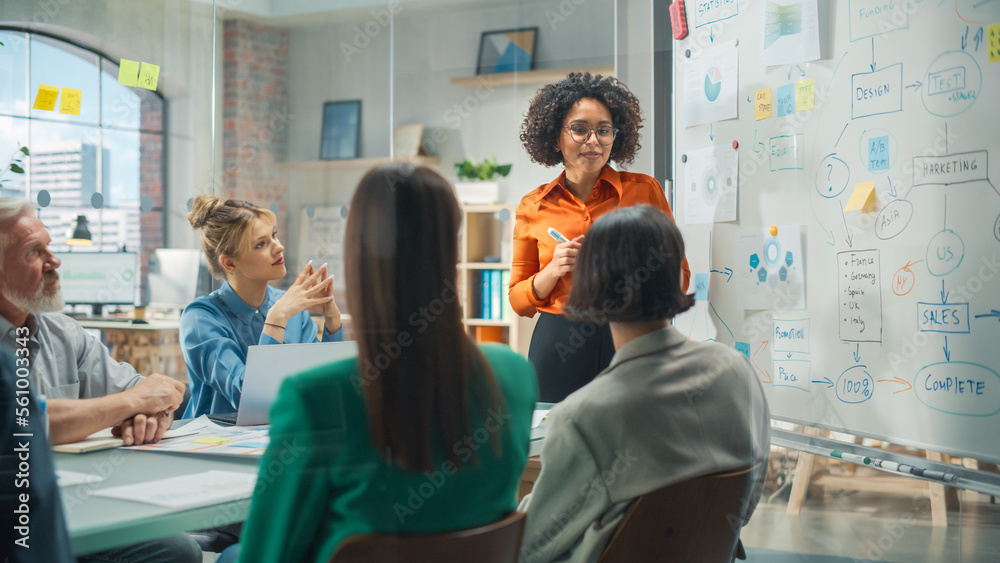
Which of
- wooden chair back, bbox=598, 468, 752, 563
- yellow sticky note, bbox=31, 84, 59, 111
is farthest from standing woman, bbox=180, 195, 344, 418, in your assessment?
yellow sticky note, bbox=31, 84, 59, 111

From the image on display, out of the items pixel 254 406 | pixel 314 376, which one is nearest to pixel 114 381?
pixel 254 406

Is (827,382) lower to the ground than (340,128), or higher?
lower

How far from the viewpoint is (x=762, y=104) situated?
2047 millimetres

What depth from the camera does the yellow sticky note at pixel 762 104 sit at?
2.03m

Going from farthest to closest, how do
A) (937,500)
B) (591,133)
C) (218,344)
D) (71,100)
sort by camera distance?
(71,100) → (591,133) → (218,344) → (937,500)

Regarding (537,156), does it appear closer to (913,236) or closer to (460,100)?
(913,236)

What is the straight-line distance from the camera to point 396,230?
89 centimetres

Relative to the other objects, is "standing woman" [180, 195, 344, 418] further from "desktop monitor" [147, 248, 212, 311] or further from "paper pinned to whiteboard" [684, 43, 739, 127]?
"desktop monitor" [147, 248, 212, 311]

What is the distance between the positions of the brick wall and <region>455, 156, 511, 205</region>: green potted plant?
1148 millimetres

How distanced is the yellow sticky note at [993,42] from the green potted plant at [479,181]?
3.58 meters

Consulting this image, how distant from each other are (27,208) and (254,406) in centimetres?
53

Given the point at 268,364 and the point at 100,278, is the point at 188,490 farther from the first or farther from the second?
the point at 100,278

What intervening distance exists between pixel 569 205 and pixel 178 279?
10.9ft

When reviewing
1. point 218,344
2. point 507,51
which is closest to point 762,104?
point 218,344
